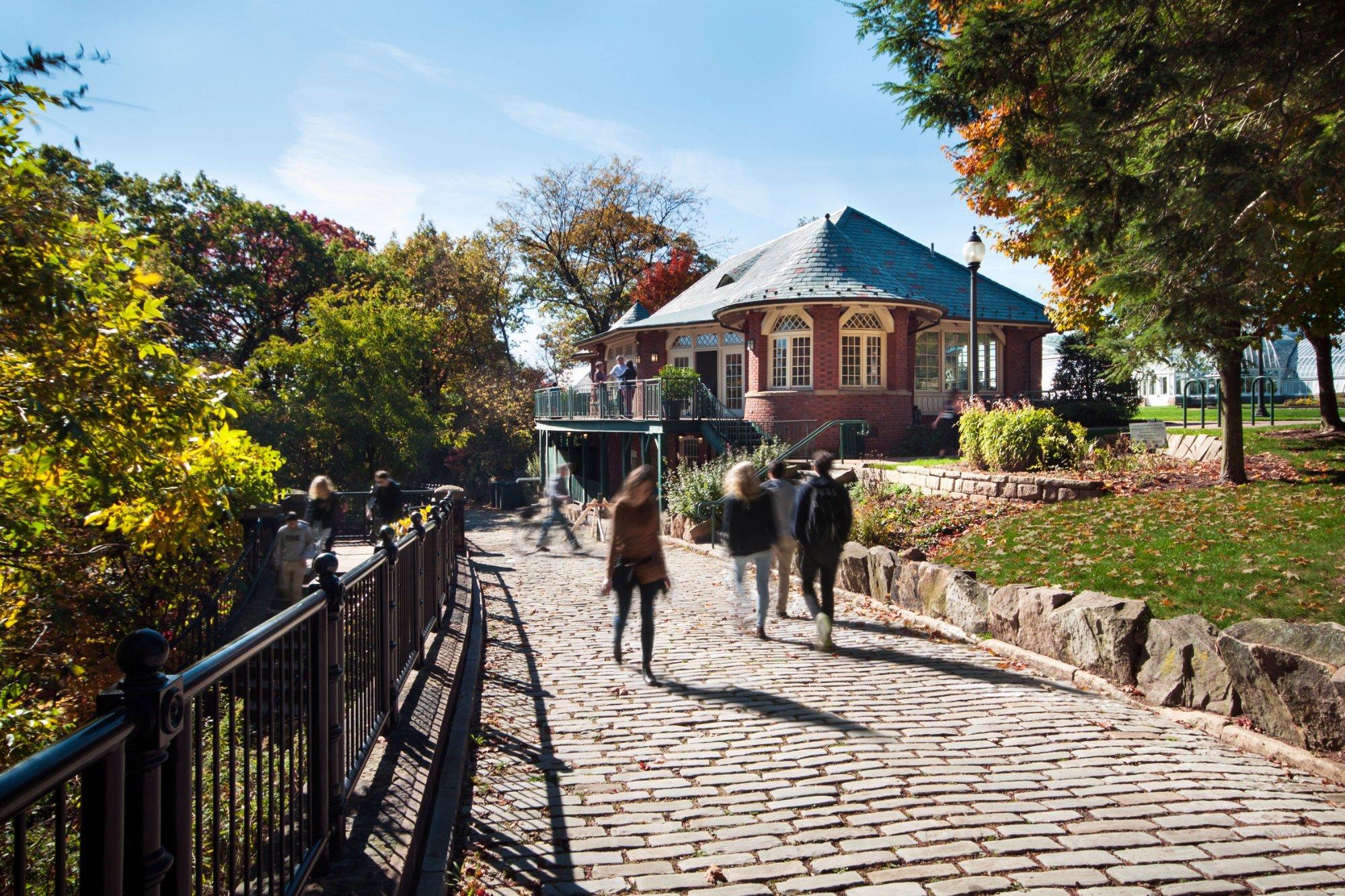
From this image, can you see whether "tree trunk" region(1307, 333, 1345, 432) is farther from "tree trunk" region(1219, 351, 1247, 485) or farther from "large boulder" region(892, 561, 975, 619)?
"large boulder" region(892, 561, 975, 619)

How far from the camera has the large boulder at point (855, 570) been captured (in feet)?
36.4

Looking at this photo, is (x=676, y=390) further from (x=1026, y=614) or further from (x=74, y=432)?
(x=74, y=432)

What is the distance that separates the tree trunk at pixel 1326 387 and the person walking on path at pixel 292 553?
16.9 m

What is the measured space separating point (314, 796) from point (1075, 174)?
27.0ft

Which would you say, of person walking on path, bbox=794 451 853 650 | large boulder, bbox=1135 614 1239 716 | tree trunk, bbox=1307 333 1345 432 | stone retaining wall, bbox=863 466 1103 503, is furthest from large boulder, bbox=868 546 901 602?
tree trunk, bbox=1307 333 1345 432

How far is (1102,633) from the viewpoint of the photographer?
23.6 ft

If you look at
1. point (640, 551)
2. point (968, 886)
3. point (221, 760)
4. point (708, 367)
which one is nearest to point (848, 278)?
point (708, 367)

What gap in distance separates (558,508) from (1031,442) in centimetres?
1027

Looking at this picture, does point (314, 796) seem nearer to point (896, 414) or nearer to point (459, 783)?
point (459, 783)

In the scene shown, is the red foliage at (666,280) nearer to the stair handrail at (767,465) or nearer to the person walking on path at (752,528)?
the stair handrail at (767,465)

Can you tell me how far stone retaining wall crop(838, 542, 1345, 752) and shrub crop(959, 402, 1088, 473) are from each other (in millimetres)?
4883

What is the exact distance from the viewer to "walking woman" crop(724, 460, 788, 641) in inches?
349

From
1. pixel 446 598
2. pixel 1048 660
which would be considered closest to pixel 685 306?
pixel 446 598

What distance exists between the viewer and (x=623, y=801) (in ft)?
15.7
